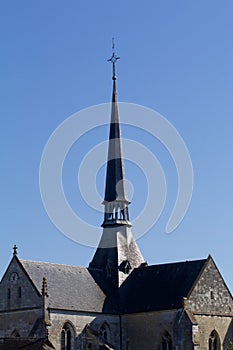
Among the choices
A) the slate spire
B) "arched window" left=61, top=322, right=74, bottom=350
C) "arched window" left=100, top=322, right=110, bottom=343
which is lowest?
"arched window" left=61, top=322, right=74, bottom=350

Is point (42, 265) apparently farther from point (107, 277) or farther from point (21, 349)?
point (21, 349)

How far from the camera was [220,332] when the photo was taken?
80.0m

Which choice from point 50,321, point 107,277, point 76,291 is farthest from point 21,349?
point 107,277

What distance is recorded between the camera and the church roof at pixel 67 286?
77.4 meters

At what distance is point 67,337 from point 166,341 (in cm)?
843

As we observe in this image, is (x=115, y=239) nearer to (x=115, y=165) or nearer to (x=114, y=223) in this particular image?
(x=114, y=223)

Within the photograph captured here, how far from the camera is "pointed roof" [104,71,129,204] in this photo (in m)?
88.4

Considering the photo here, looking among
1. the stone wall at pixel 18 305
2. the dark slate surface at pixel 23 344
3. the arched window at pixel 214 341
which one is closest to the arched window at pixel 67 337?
the stone wall at pixel 18 305

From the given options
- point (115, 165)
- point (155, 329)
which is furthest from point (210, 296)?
point (115, 165)

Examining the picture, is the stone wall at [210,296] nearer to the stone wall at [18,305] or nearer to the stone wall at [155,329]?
the stone wall at [155,329]

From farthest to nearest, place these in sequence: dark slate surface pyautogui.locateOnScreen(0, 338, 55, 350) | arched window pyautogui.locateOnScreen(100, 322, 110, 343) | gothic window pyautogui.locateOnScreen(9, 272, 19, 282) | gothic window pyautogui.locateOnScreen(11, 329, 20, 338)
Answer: arched window pyautogui.locateOnScreen(100, 322, 110, 343) < gothic window pyautogui.locateOnScreen(9, 272, 19, 282) < gothic window pyautogui.locateOnScreen(11, 329, 20, 338) < dark slate surface pyautogui.locateOnScreen(0, 338, 55, 350)

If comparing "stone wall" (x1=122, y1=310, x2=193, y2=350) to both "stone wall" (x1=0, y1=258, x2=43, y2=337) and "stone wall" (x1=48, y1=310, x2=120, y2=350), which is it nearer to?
"stone wall" (x1=48, y1=310, x2=120, y2=350)

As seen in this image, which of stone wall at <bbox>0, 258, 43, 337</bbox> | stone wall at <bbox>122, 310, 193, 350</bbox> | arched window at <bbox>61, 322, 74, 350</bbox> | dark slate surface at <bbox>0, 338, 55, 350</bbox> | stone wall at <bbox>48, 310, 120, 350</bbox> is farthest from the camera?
stone wall at <bbox>122, 310, 193, 350</bbox>

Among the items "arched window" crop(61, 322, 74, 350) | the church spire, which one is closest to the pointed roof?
the church spire
